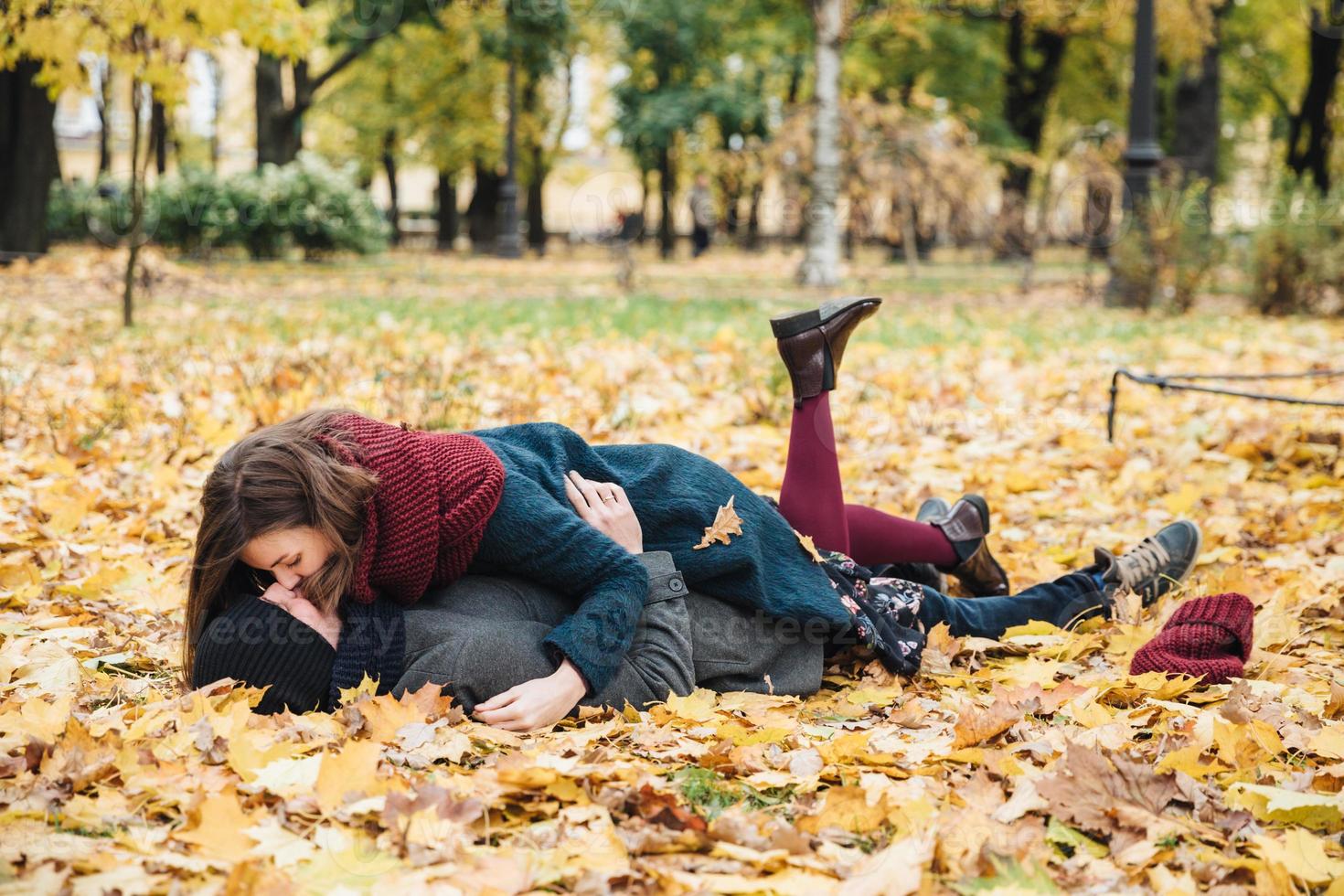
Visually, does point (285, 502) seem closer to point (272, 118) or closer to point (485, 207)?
point (272, 118)

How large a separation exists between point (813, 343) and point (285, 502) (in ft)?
4.58

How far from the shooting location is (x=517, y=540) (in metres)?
2.55

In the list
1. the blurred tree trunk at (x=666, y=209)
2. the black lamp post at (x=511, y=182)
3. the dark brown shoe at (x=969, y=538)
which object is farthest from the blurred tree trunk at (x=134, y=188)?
the blurred tree trunk at (x=666, y=209)

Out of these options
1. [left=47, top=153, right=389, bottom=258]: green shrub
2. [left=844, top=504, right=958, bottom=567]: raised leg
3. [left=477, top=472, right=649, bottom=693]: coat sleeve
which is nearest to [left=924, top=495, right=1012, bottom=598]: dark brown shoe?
[left=844, top=504, right=958, bottom=567]: raised leg

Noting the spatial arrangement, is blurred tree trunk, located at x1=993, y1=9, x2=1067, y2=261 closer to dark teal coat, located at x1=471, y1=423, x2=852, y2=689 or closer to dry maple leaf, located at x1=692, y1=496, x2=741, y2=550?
dark teal coat, located at x1=471, y1=423, x2=852, y2=689

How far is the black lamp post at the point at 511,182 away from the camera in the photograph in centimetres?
1808

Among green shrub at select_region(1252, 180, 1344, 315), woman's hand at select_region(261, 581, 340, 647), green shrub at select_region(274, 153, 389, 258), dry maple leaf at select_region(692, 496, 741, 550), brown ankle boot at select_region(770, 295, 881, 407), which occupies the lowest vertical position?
woman's hand at select_region(261, 581, 340, 647)

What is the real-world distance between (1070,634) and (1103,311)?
8.32 m

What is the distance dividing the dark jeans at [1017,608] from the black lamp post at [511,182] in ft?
51.7

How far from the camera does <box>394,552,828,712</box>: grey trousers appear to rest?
98.3 inches

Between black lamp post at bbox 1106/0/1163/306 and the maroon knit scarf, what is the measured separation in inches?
372

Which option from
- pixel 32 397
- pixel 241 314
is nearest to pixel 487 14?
pixel 241 314

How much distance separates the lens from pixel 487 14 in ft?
66.9

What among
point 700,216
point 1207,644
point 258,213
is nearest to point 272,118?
point 258,213
